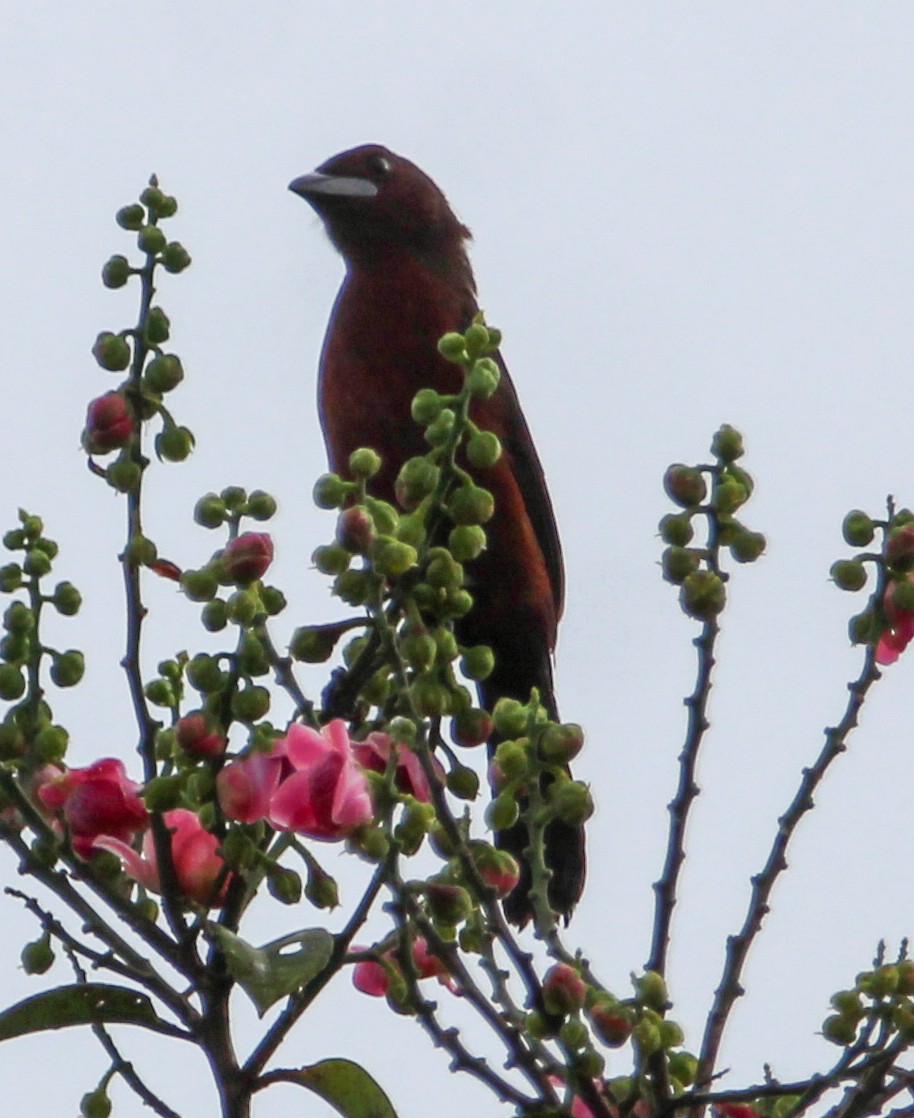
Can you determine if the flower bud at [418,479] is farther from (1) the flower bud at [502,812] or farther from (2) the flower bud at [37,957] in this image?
(2) the flower bud at [37,957]

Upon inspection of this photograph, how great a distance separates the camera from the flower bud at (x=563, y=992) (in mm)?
1433

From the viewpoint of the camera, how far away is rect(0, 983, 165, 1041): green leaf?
1594mm

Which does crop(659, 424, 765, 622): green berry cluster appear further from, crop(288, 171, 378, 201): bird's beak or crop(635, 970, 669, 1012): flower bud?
crop(288, 171, 378, 201): bird's beak

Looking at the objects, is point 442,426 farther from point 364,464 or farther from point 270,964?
point 270,964

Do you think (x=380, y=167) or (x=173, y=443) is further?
(x=380, y=167)

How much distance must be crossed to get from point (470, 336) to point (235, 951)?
0.58 meters

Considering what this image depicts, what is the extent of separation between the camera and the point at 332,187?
4410 mm

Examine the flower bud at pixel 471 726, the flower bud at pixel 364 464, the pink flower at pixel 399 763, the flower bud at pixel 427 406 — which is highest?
the flower bud at pixel 427 406

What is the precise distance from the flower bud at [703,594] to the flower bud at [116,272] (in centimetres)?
61

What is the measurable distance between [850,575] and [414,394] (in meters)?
2.26

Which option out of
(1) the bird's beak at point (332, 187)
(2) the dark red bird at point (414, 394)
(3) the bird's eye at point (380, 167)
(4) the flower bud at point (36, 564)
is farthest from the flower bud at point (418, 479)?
(3) the bird's eye at point (380, 167)

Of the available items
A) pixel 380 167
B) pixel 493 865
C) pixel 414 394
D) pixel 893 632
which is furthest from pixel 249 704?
pixel 380 167

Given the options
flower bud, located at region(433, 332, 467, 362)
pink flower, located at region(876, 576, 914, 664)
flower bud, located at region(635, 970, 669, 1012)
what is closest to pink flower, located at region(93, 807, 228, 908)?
flower bud, located at region(635, 970, 669, 1012)

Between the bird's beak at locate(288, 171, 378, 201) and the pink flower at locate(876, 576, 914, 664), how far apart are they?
2984 millimetres
